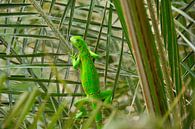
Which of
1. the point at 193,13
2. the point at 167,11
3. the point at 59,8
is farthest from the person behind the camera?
the point at 59,8

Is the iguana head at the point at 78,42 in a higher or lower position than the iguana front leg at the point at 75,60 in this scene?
higher

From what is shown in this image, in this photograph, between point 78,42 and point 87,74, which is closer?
point 87,74

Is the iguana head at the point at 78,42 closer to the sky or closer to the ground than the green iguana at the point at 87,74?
closer to the sky

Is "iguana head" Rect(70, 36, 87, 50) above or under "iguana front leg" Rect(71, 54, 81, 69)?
above

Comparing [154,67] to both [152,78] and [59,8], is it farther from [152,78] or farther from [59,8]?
[59,8]

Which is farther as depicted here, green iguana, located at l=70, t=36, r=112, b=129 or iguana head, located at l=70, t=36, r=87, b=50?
iguana head, located at l=70, t=36, r=87, b=50

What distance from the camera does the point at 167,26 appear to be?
0.61m

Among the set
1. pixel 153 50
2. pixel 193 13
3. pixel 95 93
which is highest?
pixel 153 50

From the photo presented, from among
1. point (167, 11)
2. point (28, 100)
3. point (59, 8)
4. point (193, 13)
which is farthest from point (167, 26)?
point (59, 8)

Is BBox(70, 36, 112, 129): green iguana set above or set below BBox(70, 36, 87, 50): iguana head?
below

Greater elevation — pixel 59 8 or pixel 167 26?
pixel 167 26

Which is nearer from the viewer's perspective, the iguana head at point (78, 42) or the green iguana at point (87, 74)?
the green iguana at point (87, 74)

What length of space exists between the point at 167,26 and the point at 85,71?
605 millimetres

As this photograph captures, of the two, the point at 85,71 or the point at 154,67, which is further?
the point at 85,71
